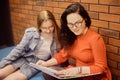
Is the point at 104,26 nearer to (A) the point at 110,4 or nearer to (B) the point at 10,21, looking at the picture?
(A) the point at 110,4

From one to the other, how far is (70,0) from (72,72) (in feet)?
3.13

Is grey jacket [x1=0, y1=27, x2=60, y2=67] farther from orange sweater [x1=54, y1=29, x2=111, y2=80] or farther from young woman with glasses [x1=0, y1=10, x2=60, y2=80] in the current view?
orange sweater [x1=54, y1=29, x2=111, y2=80]

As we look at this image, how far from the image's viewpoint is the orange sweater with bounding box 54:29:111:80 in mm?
1732

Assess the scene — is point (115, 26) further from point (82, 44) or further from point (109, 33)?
point (82, 44)

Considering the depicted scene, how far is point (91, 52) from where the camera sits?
184cm

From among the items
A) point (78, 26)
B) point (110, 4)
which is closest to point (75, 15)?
point (78, 26)

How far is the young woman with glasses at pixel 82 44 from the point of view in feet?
5.69

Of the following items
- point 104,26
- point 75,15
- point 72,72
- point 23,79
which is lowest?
point 23,79

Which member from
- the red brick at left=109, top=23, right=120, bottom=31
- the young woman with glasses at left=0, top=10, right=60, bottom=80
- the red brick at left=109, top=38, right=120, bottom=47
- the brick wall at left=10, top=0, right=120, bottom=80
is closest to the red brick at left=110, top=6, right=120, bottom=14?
the brick wall at left=10, top=0, right=120, bottom=80

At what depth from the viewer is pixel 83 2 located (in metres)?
2.28

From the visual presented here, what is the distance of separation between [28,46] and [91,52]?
781 millimetres

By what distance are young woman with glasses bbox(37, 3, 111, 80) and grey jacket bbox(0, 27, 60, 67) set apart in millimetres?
328

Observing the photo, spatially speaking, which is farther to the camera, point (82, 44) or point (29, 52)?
point (29, 52)

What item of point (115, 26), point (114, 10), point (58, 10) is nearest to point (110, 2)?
point (114, 10)
